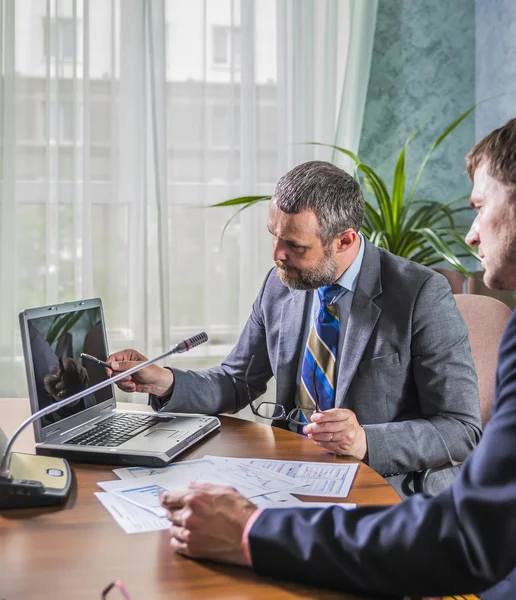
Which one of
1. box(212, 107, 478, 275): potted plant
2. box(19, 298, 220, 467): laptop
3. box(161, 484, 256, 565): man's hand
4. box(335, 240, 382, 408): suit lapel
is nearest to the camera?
box(161, 484, 256, 565): man's hand

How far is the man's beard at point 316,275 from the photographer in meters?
1.76

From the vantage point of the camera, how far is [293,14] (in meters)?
2.96

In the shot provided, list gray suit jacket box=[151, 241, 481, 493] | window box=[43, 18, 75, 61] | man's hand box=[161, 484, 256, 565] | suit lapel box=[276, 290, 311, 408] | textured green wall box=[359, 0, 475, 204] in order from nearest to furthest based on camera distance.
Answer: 1. man's hand box=[161, 484, 256, 565]
2. gray suit jacket box=[151, 241, 481, 493]
3. suit lapel box=[276, 290, 311, 408]
4. window box=[43, 18, 75, 61]
5. textured green wall box=[359, 0, 475, 204]

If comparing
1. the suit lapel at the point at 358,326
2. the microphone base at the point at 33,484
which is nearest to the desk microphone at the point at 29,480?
the microphone base at the point at 33,484

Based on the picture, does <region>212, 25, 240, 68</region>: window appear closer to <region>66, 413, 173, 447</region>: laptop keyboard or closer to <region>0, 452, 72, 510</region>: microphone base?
<region>66, 413, 173, 447</region>: laptop keyboard

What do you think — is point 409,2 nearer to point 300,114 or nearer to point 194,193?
point 300,114

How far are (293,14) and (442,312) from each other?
1783 mm

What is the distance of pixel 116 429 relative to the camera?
1.55 m

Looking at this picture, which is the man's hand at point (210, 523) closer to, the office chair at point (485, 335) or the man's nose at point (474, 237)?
the man's nose at point (474, 237)

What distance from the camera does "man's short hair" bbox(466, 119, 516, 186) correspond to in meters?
0.96

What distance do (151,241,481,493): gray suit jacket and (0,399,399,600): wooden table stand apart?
0.28 meters

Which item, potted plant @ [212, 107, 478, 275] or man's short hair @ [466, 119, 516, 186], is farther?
potted plant @ [212, 107, 478, 275]

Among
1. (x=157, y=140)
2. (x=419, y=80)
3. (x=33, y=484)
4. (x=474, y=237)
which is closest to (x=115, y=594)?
(x=33, y=484)

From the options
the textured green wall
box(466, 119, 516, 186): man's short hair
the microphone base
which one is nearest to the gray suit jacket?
the microphone base
